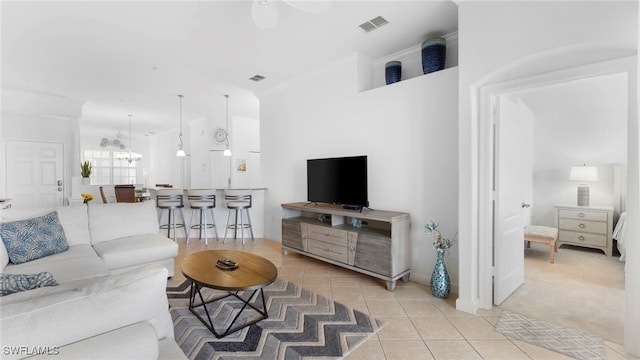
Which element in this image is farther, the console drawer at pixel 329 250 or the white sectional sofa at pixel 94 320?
the console drawer at pixel 329 250

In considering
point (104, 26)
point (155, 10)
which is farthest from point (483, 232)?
point (104, 26)

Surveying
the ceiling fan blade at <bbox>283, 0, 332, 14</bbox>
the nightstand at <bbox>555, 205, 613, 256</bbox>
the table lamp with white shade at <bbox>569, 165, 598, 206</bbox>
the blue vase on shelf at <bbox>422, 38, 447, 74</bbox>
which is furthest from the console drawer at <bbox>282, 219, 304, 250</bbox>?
the table lamp with white shade at <bbox>569, 165, 598, 206</bbox>

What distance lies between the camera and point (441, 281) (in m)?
2.84

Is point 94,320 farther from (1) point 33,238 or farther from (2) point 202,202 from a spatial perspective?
(2) point 202,202

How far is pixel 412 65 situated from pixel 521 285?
112 inches

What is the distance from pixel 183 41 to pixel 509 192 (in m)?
3.95

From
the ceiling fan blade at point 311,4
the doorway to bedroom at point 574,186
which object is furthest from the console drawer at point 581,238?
the ceiling fan blade at point 311,4

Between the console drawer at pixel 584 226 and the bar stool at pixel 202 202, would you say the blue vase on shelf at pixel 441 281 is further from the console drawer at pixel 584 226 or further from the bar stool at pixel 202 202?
the bar stool at pixel 202 202

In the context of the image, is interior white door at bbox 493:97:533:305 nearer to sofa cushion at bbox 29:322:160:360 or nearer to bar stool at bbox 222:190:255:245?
sofa cushion at bbox 29:322:160:360

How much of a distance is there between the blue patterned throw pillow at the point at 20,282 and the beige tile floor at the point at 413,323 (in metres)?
1.73

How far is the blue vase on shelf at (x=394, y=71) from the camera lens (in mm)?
3605

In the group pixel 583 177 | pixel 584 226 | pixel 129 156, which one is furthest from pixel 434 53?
Result: pixel 129 156

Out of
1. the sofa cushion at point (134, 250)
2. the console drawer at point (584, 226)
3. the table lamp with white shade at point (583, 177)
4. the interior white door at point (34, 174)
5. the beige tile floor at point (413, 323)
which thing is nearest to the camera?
the beige tile floor at point (413, 323)

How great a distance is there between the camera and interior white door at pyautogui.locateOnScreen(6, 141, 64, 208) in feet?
18.3
